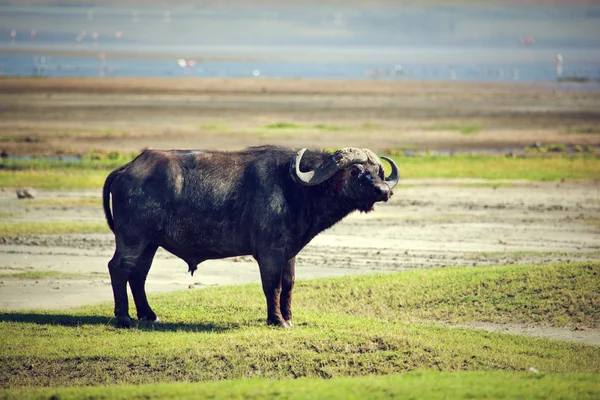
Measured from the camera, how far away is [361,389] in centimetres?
1046

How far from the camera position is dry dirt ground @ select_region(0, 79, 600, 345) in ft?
63.0

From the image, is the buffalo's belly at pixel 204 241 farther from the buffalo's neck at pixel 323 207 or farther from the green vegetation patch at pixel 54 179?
the green vegetation patch at pixel 54 179

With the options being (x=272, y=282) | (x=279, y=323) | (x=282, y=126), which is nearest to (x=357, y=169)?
(x=272, y=282)

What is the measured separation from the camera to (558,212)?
83.4ft

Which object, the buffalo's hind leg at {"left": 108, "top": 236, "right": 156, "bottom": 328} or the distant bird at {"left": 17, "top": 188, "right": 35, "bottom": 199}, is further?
the distant bird at {"left": 17, "top": 188, "right": 35, "bottom": 199}

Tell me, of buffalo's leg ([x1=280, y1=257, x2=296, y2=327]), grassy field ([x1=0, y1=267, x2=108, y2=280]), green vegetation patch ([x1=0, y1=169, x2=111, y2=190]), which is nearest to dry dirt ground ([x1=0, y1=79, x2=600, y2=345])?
grassy field ([x1=0, y1=267, x2=108, y2=280])

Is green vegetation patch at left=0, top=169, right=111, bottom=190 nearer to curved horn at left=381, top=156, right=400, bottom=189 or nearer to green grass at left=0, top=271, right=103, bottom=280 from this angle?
green grass at left=0, top=271, right=103, bottom=280

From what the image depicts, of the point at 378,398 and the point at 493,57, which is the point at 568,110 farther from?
the point at 493,57

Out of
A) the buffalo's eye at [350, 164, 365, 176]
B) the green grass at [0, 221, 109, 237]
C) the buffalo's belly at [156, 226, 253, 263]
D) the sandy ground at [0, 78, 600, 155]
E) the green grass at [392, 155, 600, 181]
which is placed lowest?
the sandy ground at [0, 78, 600, 155]

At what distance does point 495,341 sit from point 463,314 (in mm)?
1869

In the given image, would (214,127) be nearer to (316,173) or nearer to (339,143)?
(339,143)

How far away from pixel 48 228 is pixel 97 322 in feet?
29.2

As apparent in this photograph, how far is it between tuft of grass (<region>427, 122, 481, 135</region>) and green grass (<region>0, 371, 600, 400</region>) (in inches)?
1430

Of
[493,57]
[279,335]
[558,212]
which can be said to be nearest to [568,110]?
[558,212]
